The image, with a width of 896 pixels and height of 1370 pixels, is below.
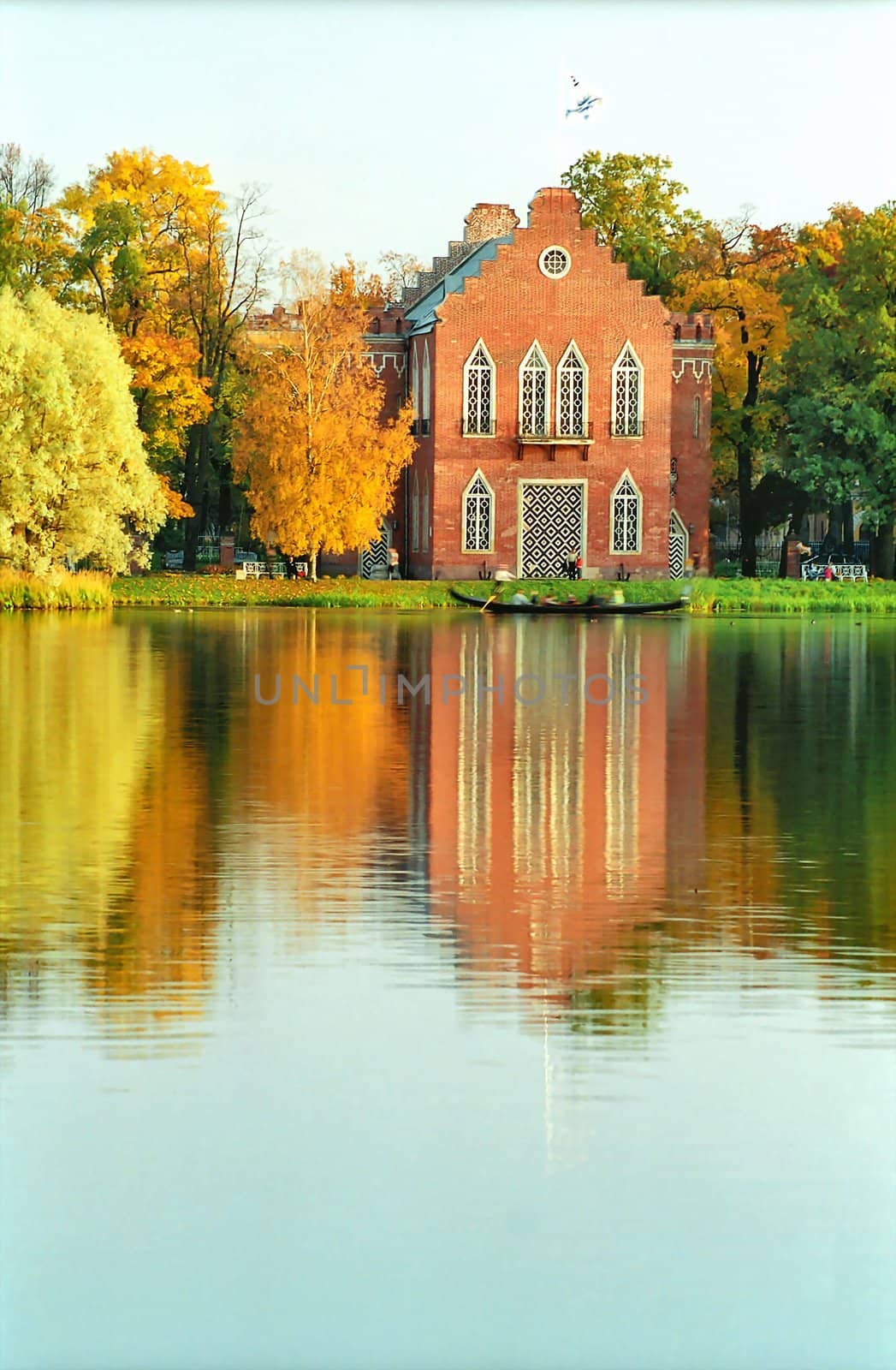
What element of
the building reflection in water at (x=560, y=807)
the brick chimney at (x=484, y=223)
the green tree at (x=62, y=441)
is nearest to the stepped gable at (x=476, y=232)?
the brick chimney at (x=484, y=223)

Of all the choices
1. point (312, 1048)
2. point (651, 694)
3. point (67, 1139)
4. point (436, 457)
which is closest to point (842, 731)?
point (651, 694)

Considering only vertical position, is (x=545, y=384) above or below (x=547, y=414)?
Result: above

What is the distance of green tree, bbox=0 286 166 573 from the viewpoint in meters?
57.0

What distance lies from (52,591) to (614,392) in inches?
986

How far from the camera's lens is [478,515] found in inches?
2926

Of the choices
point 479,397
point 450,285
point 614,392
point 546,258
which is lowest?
point 479,397

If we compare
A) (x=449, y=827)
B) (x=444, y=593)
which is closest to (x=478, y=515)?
(x=444, y=593)

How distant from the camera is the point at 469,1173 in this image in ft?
28.1

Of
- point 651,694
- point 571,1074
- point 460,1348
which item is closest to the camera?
point 460,1348

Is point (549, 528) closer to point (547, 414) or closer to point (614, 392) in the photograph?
point (547, 414)

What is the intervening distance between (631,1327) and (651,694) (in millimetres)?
26335

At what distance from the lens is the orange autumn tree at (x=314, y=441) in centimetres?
6881

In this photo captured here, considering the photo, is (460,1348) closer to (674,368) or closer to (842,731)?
(842,731)

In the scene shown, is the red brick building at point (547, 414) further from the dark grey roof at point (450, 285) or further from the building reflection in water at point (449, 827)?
the building reflection in water at point (449, 827)
